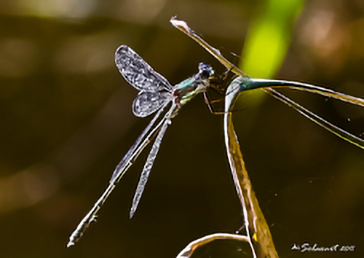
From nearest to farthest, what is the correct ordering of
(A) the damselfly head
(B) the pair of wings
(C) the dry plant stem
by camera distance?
1. (C) the dry plant stem
2. (A) the damselfly head
3. (B) the pair of wings

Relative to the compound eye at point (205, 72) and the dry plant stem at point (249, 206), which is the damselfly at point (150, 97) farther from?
the dry plant stem at point (249, 206)

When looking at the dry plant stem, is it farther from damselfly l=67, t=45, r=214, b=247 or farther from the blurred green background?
the blurred green background

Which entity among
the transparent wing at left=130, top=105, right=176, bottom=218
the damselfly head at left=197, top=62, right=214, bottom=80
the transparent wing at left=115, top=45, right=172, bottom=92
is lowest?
the transparent wing at left=130, top=105, right=176, bottom=218

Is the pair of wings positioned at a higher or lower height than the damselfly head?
lower

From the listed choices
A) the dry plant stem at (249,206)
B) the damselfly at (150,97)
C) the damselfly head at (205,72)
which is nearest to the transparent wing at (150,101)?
the damselfly at (150,97)

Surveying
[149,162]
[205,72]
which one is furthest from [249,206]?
[149,162]

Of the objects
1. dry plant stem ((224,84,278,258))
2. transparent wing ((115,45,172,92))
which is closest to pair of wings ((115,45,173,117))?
transparent wing ((115,45,172,92))

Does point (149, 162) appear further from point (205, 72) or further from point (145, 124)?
point (205, 72)
